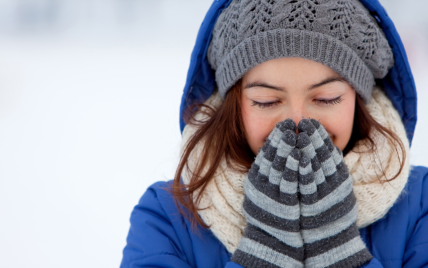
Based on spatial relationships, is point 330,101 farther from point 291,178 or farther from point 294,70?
point 291,178

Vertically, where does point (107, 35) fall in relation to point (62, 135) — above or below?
above

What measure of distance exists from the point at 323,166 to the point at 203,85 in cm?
49

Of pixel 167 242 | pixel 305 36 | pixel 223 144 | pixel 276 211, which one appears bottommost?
pixel 167 242

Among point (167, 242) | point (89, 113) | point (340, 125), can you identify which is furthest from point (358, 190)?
point (89, 113)

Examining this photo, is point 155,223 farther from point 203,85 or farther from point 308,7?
point 308,7

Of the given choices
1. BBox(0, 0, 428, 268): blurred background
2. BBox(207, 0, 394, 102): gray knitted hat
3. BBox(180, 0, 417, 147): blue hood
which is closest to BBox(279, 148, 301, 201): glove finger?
BBox(207, 0, 394, 102): gray knitted hat

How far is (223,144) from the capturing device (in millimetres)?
1045

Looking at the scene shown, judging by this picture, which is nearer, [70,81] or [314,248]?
[314,248]

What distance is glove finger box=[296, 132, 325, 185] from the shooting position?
0.82 metres

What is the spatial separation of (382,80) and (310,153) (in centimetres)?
50

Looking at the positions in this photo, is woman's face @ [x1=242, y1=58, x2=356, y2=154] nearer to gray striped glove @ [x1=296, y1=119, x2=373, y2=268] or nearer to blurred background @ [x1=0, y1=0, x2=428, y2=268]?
gray striped glove @ [x1=296, y1=119, x2=373, y2=268]

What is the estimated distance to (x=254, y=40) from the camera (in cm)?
92

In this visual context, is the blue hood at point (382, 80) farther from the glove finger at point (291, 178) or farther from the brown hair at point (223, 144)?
the glove finger at point (291, 178)

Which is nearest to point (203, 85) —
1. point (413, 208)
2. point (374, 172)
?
point (374, 172)
